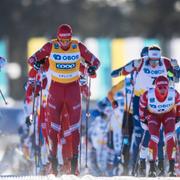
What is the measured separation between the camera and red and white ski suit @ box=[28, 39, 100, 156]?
14.7m

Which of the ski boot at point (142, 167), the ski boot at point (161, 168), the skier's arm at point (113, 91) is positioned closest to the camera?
the ski boot at point (161, 168)

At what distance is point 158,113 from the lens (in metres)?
15.1

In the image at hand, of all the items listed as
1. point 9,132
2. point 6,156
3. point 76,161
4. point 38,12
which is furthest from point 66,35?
point 38,12

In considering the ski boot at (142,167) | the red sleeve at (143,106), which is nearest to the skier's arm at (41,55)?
the red sleeve at (143,106)

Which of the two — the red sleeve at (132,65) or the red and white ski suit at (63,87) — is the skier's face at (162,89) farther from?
the red and white ski suit at (63,87)

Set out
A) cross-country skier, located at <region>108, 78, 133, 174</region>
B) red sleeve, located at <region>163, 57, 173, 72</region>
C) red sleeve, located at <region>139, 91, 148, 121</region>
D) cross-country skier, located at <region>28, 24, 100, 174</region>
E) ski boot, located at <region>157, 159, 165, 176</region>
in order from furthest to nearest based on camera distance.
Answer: cross-country skier, located at <region>108, 78, 133, 174</region>, red sleeve, located at <region>163, 57, 173, 72</region>, ski boot, located at <region>157, 159, 165, 176</region>, red sleeve, located at <region>139, 91, 148, 121</region>, cross-country skier, located at <region>28, 24, 100, 174</region>

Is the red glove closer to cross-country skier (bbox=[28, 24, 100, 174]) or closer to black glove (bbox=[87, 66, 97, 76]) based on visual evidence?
black glove (bbox=[87, 66, 97, 76])

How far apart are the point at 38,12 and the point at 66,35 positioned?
25.6 meters

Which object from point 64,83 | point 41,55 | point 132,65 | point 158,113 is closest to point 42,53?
point 41,55

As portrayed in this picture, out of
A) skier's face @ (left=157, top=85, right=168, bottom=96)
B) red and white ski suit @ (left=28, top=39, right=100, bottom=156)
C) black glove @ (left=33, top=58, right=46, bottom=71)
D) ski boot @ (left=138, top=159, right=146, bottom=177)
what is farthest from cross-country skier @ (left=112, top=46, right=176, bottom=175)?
black glove @ (left=33, top=58, right=46, bottom=71)

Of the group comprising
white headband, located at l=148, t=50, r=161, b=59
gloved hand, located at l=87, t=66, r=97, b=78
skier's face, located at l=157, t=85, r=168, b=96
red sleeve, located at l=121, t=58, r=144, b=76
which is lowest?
skier's face, located at l=157, t=85, r=168, b=96

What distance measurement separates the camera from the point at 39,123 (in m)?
17.2

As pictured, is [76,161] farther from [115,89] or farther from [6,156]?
[6,156]

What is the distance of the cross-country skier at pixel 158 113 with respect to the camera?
49.3ft
